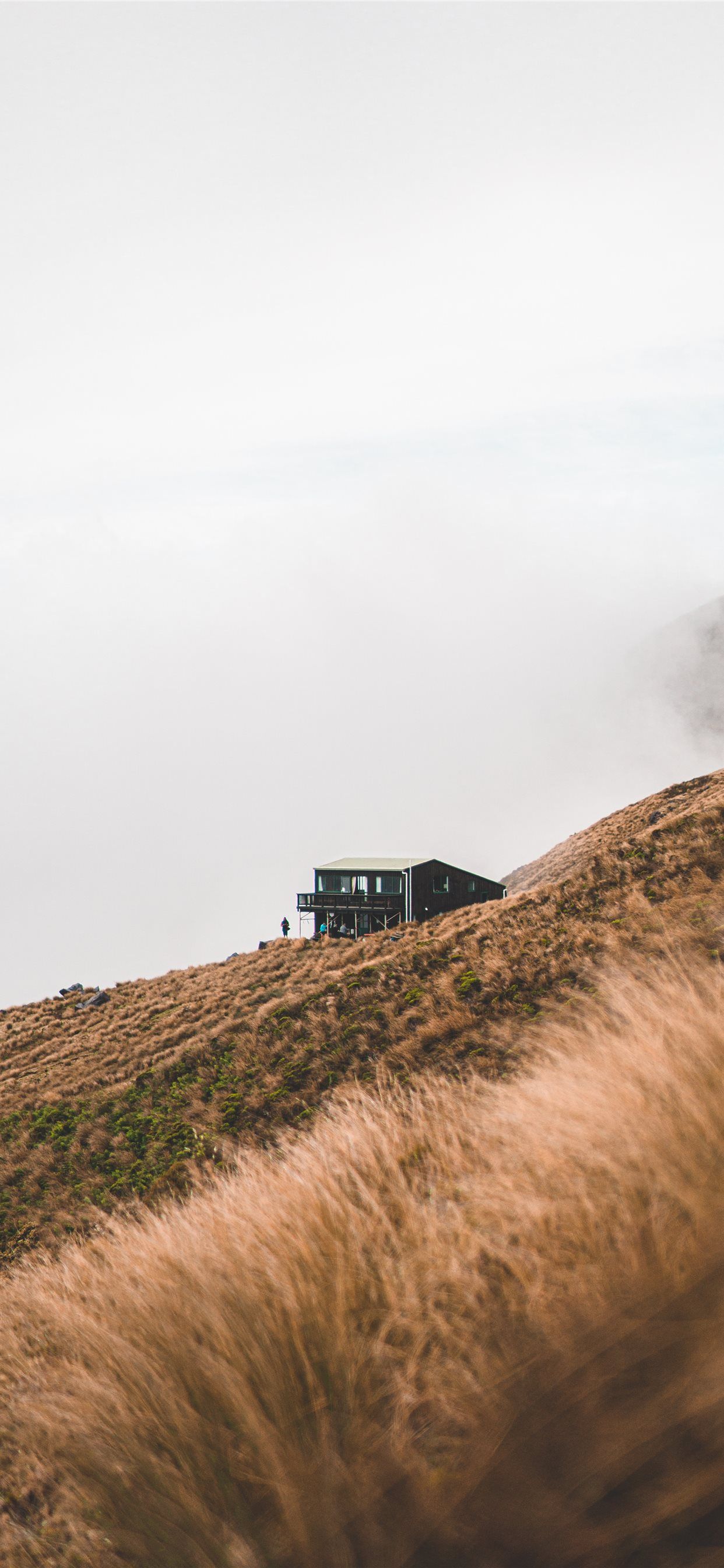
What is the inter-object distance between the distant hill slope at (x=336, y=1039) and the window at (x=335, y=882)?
25089 mm

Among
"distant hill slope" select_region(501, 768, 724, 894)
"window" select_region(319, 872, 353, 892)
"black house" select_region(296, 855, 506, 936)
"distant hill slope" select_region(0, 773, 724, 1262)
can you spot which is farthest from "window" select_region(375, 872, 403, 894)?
"distant hill slope" select_region(0, 773, 724, 1262)

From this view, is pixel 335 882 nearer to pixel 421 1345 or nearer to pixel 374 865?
pixel 374 865

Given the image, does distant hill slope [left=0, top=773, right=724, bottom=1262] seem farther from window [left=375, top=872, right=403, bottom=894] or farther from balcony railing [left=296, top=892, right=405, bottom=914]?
window [left=375, top=872, right=403, bottom=894]

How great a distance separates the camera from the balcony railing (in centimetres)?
4247

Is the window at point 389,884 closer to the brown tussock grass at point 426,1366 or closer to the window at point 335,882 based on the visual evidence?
the window at point 335,882

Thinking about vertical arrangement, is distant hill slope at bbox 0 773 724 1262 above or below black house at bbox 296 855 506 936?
below

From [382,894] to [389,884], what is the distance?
2.46ft

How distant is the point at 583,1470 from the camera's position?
193 cm

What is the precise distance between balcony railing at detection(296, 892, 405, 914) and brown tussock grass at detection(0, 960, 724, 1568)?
3911 centimetres

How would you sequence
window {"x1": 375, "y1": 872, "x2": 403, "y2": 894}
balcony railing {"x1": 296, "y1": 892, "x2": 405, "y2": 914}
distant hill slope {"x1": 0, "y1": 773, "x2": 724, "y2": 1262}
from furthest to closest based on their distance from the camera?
window {"x1": 375, "y1": 872, "x2": 403, "y2": 894}
balcony railing {"x1": 296, "y1": 892, "x2": 405, "y2": 914}
distant hill slope {"x1": 0, "y1": 773, "x2": 724, "y2": 1262}

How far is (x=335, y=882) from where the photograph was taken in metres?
46.2

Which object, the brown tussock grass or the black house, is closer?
the brown tussock grass

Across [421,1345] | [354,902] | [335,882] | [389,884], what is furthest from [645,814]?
[421,1345]

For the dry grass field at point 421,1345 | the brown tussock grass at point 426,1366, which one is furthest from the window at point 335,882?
the brown tussock grass at point 426,1366
